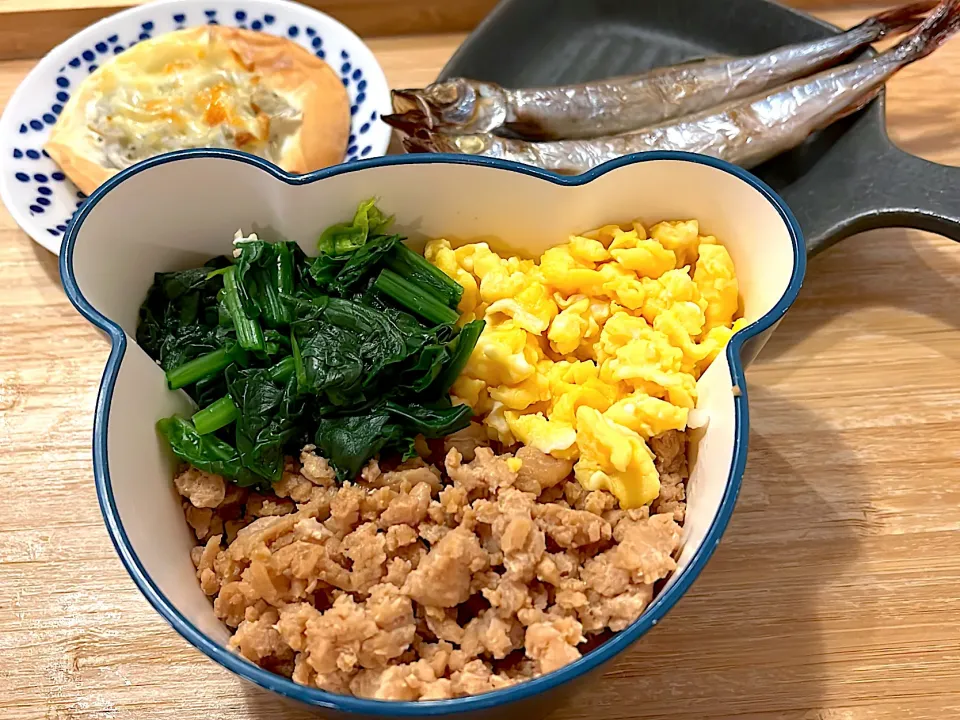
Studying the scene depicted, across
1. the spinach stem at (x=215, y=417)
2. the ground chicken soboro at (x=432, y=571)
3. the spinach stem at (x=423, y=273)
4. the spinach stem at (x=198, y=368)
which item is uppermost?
the spinach stem at (x=423, y=273)

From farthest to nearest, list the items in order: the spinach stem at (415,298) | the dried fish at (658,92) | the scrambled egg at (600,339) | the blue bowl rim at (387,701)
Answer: the dried fish at (658,92) → the spinach stem at (415,298) → the scrambled egg at (600,339) → the blue bowl rim at (387,701)

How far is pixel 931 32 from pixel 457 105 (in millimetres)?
1122

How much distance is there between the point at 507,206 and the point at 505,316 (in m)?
0.19

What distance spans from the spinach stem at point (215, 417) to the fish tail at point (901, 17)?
1.72m

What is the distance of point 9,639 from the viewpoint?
1348 mm

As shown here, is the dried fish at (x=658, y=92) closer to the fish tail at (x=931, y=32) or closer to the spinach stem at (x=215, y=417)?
the fish tail at (x=931, y=32)

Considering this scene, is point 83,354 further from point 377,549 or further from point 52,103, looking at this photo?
point 377,549

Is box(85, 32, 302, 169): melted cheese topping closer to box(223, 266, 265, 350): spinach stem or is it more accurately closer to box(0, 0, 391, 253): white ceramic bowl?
box(0, 0, 391, 253): white ceramic bowl

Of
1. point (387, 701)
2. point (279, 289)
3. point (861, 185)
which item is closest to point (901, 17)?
point (861, 185)

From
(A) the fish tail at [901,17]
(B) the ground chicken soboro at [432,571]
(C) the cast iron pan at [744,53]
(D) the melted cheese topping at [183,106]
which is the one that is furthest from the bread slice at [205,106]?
(A) the fish tail at [901,17]

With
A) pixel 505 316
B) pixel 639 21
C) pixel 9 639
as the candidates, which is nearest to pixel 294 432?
pixel 505 316

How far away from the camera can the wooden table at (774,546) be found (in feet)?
4.28

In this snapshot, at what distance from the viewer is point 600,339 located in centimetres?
127

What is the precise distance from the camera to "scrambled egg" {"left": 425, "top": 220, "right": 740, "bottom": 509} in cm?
114
